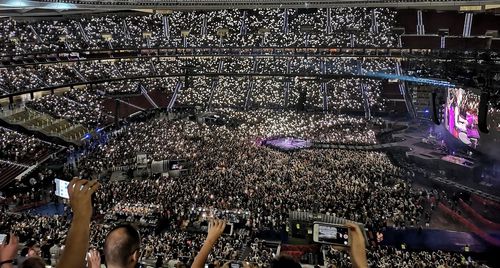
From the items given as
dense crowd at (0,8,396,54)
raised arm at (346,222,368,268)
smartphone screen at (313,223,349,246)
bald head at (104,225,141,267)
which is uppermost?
dense crowd at (0,8,396,54)

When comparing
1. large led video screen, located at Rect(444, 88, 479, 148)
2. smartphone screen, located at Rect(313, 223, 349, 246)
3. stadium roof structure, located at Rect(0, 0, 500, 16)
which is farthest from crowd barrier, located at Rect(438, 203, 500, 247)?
stadium roof structure, located at Rect(0, 0, 500, 16)

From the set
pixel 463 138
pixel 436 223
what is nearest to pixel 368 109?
pixel 463 138

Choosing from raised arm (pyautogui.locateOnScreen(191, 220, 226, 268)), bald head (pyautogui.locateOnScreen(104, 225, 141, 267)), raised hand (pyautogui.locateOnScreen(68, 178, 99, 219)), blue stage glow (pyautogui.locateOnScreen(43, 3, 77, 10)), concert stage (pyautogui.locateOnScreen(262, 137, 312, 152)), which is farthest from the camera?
blue stage glow (pyautogui.locateOnScreen(43, 3, 77, 10))

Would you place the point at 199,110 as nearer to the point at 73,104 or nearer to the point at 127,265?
the point at 73,104

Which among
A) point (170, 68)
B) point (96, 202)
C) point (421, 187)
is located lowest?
point (421, 187)

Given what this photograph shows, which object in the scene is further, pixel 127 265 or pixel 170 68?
pixel 170 68

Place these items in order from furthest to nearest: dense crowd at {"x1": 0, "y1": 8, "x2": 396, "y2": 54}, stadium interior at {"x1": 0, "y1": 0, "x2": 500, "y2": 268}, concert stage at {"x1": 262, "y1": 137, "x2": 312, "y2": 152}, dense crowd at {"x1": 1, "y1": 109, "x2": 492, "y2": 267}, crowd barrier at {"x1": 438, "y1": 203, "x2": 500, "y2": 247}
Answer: dense crowd at {"x1": 0, "y1": 8, "x2": 396, "y2": 54} < concert stage at {"x1": 262, "y1": 137, "x2": 312, "y2": 152} < crowd barrier at {"x1": 438, "y1": 203, "x2": 500, "y2": 247} < dense crowd at {"x1": 1, "y1": 109, "x2": 492, "y2": 267} < stadium interior at {"x1": 0, "y1": 0, "x2": 500, "y2": 268}

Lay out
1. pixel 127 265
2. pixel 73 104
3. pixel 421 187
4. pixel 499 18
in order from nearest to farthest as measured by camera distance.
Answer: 1. pixel 127 265
2. pixel 421 187
3. pixel 73 104
4. pixel 499 18

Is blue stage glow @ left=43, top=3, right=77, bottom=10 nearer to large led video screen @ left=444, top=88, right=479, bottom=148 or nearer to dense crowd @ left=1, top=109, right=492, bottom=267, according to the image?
dense crowd @ left=1, top=109, right=492, bottom=267
